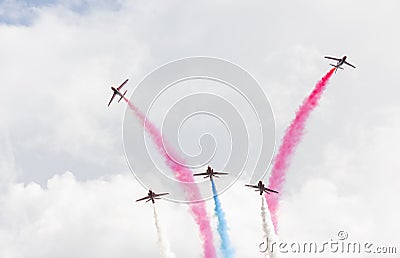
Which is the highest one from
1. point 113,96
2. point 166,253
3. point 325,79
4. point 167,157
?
point 325,79

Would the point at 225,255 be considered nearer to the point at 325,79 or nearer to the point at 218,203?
the point at 218,203

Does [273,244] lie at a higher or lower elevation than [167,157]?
lower

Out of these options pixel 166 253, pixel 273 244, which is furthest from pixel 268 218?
pixel 166 253

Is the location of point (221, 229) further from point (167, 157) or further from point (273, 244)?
point (167, 157)

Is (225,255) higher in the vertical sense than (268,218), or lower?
lower

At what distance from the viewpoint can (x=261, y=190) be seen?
628 ft

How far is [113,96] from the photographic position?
194500 mm

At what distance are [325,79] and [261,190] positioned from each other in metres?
45.7

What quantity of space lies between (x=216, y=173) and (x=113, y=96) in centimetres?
4689

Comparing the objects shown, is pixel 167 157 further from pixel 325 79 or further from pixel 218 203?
pixel 325 79

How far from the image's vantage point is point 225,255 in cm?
19112

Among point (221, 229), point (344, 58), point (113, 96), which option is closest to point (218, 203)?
point (221, 229)

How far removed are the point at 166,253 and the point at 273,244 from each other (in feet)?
130

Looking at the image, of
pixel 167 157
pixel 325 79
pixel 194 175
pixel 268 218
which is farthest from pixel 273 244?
pixel 325 79
